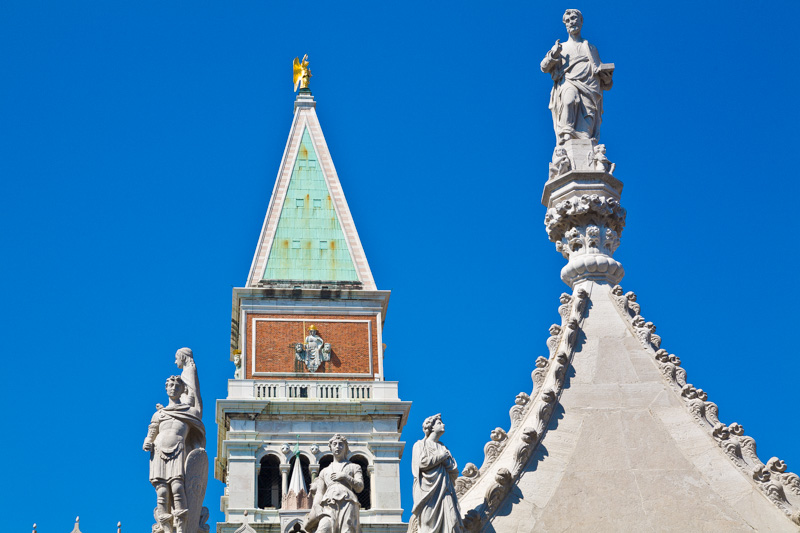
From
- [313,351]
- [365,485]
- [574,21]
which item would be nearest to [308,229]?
[313,351]

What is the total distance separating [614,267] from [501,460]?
11.4 feet

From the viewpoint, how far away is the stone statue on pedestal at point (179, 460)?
766 inches

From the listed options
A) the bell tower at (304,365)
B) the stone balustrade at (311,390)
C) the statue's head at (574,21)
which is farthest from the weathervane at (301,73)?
the statue's head at (574,21)

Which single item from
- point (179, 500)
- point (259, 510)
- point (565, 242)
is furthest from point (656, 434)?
point (259, 510)

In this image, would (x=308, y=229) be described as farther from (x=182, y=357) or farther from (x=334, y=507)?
(x=334, y=507)

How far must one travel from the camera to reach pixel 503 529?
1925 cm

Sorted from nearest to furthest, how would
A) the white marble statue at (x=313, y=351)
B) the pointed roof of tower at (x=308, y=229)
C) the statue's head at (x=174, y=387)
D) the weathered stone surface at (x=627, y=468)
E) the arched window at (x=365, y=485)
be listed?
the weathered stone surface at (x=627, y=468), the statue's head at (x=174, y=387), the arched window at (x=365, y=485), the white marble statue at (x=313, y=351), the pointed roof of tower at (x=308, y=229)

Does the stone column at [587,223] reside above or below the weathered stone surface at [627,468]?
above

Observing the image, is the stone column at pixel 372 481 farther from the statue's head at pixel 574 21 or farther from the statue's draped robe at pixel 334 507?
the statue's draped robe at pixel 334 507

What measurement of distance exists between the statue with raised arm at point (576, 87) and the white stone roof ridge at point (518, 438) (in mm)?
2972

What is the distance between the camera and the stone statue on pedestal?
1947 centimetres

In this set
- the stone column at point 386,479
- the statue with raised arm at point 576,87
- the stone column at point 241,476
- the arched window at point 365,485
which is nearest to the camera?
the statue with raised arm at point 576,87

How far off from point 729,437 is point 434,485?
381cm

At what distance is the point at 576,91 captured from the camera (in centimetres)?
2317
